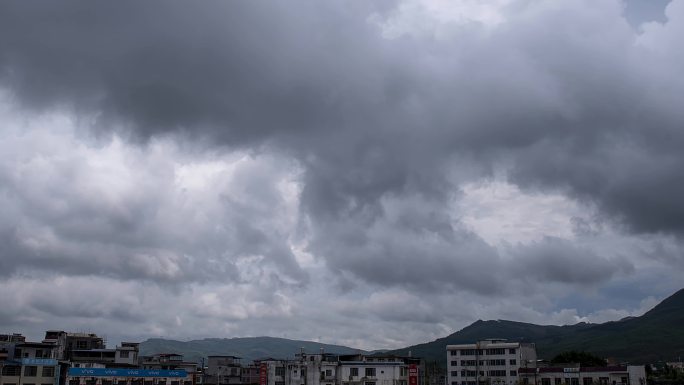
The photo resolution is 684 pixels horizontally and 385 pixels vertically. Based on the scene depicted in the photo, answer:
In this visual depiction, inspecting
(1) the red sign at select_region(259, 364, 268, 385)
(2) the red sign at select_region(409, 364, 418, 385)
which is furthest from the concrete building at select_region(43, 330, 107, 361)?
(2) the red sign at select_region(409, 364, 418, 385)

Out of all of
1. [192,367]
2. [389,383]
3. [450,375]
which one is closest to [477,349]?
[450,375]

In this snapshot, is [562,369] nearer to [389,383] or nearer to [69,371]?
[389,383]

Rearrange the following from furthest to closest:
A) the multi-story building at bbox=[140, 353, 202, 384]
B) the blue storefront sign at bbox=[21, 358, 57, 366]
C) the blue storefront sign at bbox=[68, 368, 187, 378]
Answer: the multi-story building at bbox=[140, 353, 202, 384], the blue storefront sign at bbox=[68, 368, 187, 378], the blue storefront sign at bbox=[21, 358, 57, 366]

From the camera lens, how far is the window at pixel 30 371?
121312 mm

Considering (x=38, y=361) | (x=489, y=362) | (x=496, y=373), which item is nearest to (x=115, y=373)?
(x=38, y=361)

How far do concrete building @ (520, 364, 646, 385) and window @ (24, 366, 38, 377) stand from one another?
363ft

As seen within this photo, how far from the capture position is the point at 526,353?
172375 millimetres

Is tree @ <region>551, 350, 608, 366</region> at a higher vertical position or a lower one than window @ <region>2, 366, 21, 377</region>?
higher

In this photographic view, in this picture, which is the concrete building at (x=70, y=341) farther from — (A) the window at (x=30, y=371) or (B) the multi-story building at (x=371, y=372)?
(B) the multi-story building at (x=371, y=372)

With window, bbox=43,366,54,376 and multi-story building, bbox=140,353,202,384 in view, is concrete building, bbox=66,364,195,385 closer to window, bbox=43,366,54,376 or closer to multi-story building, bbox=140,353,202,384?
window, bbox=43,366,54,376

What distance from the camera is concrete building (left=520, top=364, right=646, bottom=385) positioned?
147m

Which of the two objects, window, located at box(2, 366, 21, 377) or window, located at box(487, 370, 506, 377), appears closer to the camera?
window, located at box(2, 366, 21, 377)

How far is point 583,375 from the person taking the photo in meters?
153

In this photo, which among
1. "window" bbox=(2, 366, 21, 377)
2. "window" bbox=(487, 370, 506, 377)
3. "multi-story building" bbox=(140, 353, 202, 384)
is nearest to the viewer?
"window" bbox=(2, 366, 21, 377)
